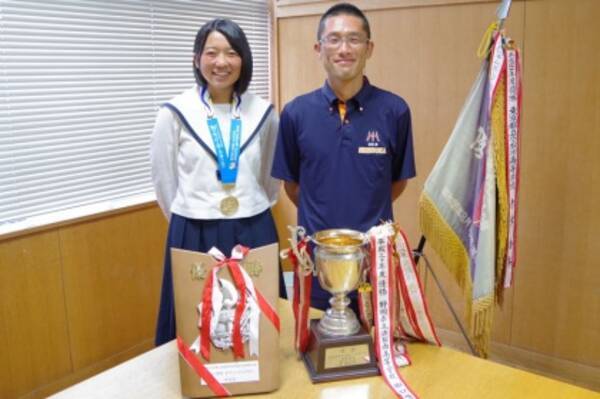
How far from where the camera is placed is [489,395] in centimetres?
127

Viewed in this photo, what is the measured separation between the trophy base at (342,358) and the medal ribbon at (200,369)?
22 cm

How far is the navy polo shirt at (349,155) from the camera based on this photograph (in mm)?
1891

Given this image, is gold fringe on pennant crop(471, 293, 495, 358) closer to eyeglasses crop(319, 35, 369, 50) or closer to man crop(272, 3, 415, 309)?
man crop(272, 3, 415, 309)

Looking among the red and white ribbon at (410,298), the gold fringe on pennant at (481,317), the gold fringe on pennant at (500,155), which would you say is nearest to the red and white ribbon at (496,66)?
the gold fringe on pennant at (500,155)

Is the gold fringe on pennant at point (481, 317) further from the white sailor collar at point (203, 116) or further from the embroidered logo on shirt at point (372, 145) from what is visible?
the white sailor collar at point (203, 116)

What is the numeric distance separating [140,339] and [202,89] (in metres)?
1.54

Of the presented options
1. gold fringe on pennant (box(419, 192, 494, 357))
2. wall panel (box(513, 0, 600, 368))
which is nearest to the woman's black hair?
gold fringe on pennant (box(419, 192, 494, 357))

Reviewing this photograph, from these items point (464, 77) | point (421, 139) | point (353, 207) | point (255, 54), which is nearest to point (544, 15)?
point (464, 77)

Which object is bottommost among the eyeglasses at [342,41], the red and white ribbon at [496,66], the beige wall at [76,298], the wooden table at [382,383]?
the beige wall at [76,298]

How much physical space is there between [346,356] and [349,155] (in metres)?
0.75

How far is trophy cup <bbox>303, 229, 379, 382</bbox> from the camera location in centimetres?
133

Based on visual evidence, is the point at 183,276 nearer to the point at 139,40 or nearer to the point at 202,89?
the point at 202,89

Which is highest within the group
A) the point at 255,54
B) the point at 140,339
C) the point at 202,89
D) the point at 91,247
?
the point at 255,54

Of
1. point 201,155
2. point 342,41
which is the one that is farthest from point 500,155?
point 201,155
